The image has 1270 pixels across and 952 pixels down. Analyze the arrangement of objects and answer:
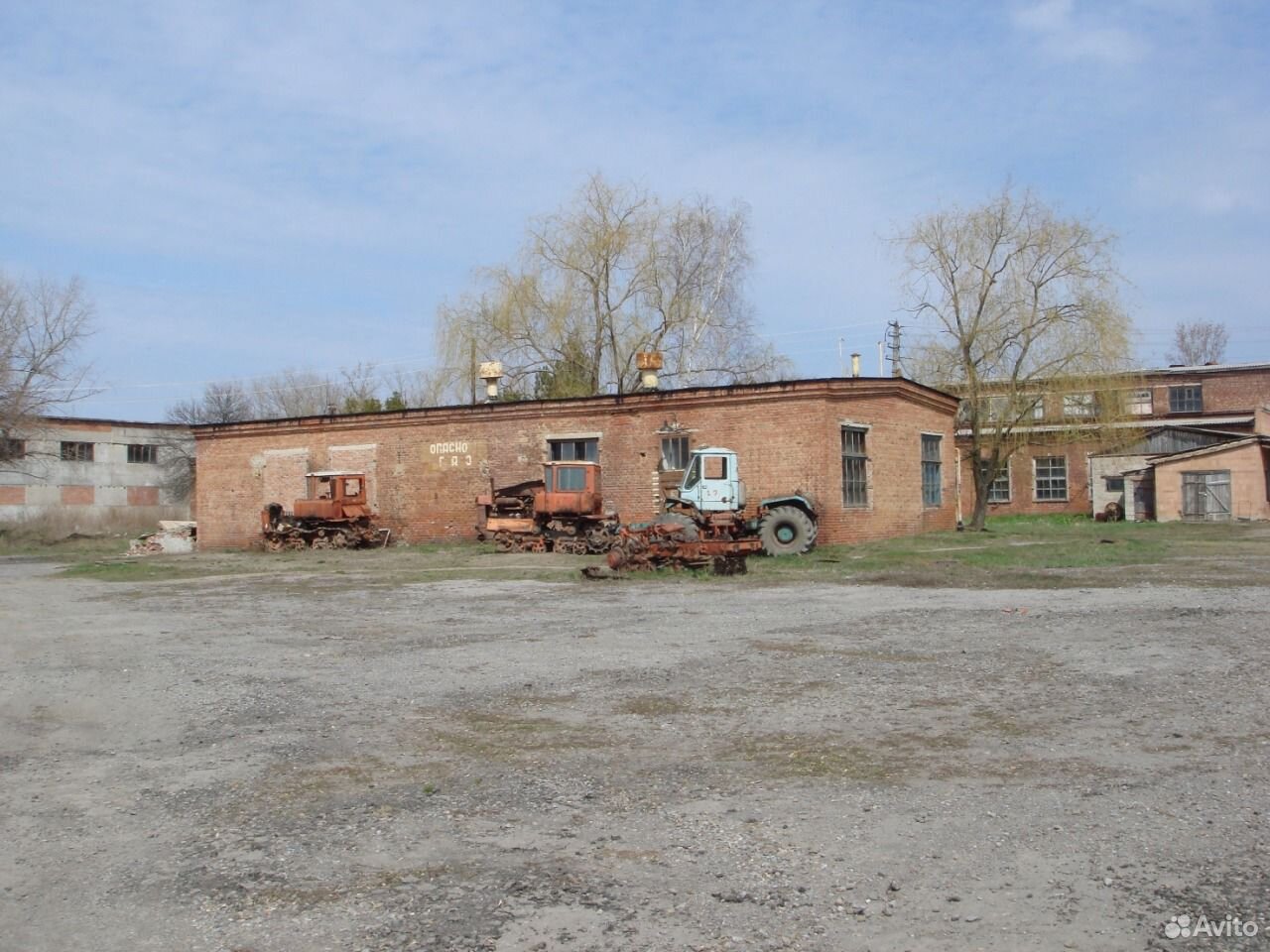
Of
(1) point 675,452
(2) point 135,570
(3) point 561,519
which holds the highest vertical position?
(1) point 675,452

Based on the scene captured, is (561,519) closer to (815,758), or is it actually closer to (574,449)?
(574,449)

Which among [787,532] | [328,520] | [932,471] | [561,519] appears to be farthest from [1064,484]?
[328,520]

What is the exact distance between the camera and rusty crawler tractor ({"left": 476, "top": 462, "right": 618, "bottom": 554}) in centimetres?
2603

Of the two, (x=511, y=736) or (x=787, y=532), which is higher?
(x=787, y=532)

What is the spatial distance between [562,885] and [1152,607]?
9.39 m

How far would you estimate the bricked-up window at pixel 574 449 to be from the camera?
2817 centimetres

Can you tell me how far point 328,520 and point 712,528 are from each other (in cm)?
1443

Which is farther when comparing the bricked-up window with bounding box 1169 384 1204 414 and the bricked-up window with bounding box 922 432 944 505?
the bricked-up window with bounding box 1169 384 1204 414

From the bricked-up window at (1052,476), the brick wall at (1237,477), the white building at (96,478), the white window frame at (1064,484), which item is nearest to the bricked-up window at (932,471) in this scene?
the brick wall at (1237,477)

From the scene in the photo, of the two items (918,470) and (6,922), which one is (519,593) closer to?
(6,922)

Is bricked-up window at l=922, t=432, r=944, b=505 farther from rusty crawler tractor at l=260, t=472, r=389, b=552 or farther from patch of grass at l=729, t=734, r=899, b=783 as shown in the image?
patch of grass at l=729, t=734, r=899, b=783

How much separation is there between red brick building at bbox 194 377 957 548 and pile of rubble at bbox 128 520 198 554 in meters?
0.73

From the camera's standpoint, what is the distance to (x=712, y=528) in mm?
20297

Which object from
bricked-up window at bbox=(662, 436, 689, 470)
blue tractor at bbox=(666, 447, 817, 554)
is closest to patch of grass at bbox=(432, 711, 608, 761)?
blue tractor at bbox=(666, 447, 817, 554)
